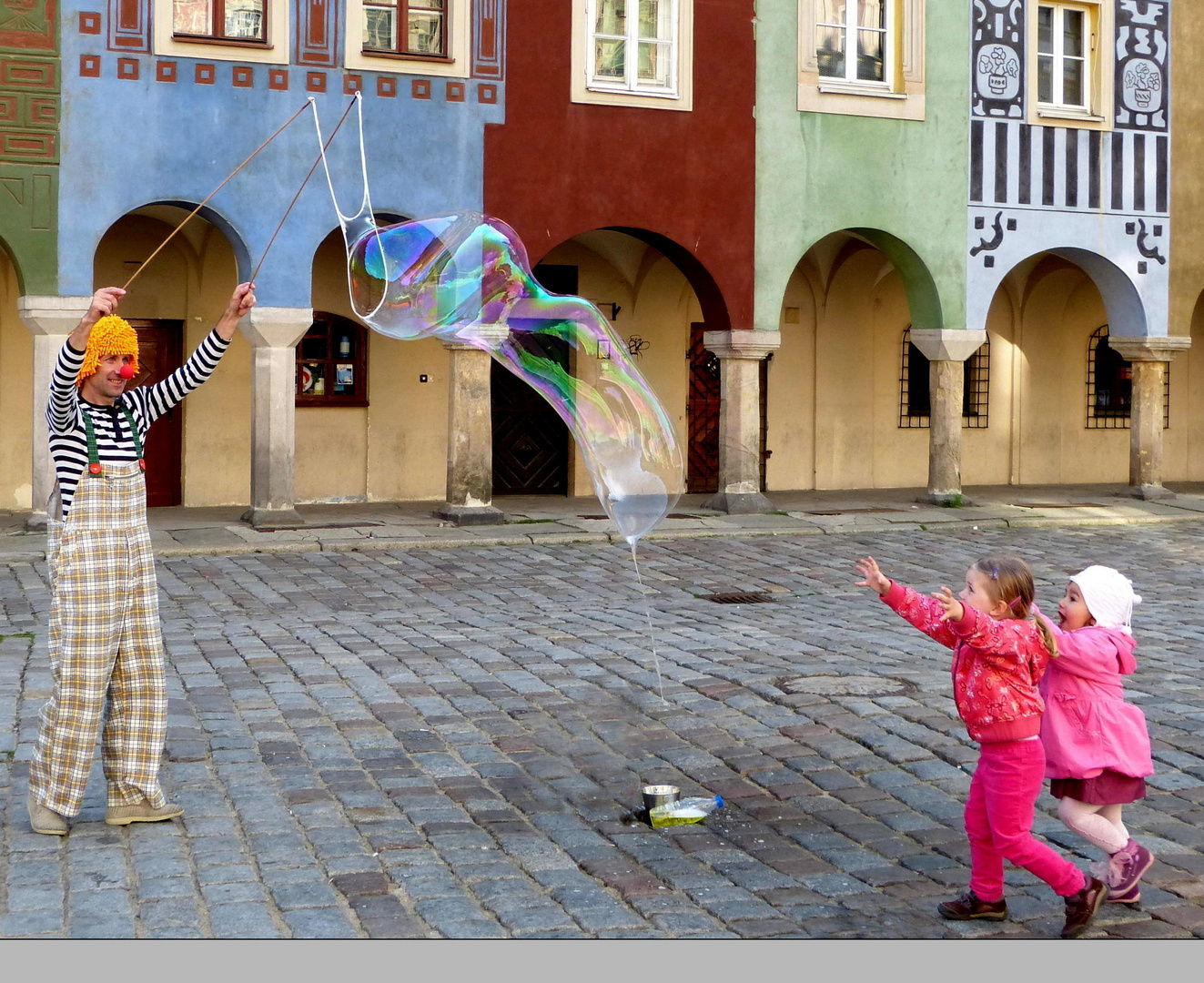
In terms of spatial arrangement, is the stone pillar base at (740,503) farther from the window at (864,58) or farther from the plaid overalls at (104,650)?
the plaid overalls at (104,650)

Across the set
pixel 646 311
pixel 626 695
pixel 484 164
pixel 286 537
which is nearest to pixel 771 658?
pixel 626 695

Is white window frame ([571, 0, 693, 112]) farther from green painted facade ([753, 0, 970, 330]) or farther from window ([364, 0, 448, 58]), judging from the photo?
window ([364, 0, 448, 58])

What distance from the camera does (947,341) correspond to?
65.2ft

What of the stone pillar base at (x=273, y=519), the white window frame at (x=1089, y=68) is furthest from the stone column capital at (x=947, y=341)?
the stone pillar base at (x=273, y=519)

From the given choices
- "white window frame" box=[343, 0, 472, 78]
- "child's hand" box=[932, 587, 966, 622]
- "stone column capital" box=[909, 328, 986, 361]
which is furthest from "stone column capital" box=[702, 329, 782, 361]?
"child's hand" box=[932, 587, 966, 622]

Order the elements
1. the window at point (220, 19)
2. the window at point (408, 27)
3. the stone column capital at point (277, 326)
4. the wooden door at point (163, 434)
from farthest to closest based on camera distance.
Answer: the wooden door at point (163, 434) < the window at point (408, 27) < the stone column capital at point (277, 326) < the window at point (220, 19)

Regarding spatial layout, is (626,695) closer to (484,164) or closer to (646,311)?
(484,164)

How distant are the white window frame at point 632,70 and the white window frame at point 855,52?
1.76 meters

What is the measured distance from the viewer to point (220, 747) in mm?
7277

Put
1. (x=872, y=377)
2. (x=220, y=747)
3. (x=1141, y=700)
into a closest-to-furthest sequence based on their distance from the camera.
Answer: (x=220, y=747)
(x=1141, y=700)
(x=872, y=377)

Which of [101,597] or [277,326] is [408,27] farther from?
[101,597]

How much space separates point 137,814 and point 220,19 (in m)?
12.1

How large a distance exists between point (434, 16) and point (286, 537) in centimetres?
593

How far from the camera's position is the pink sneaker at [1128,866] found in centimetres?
516
